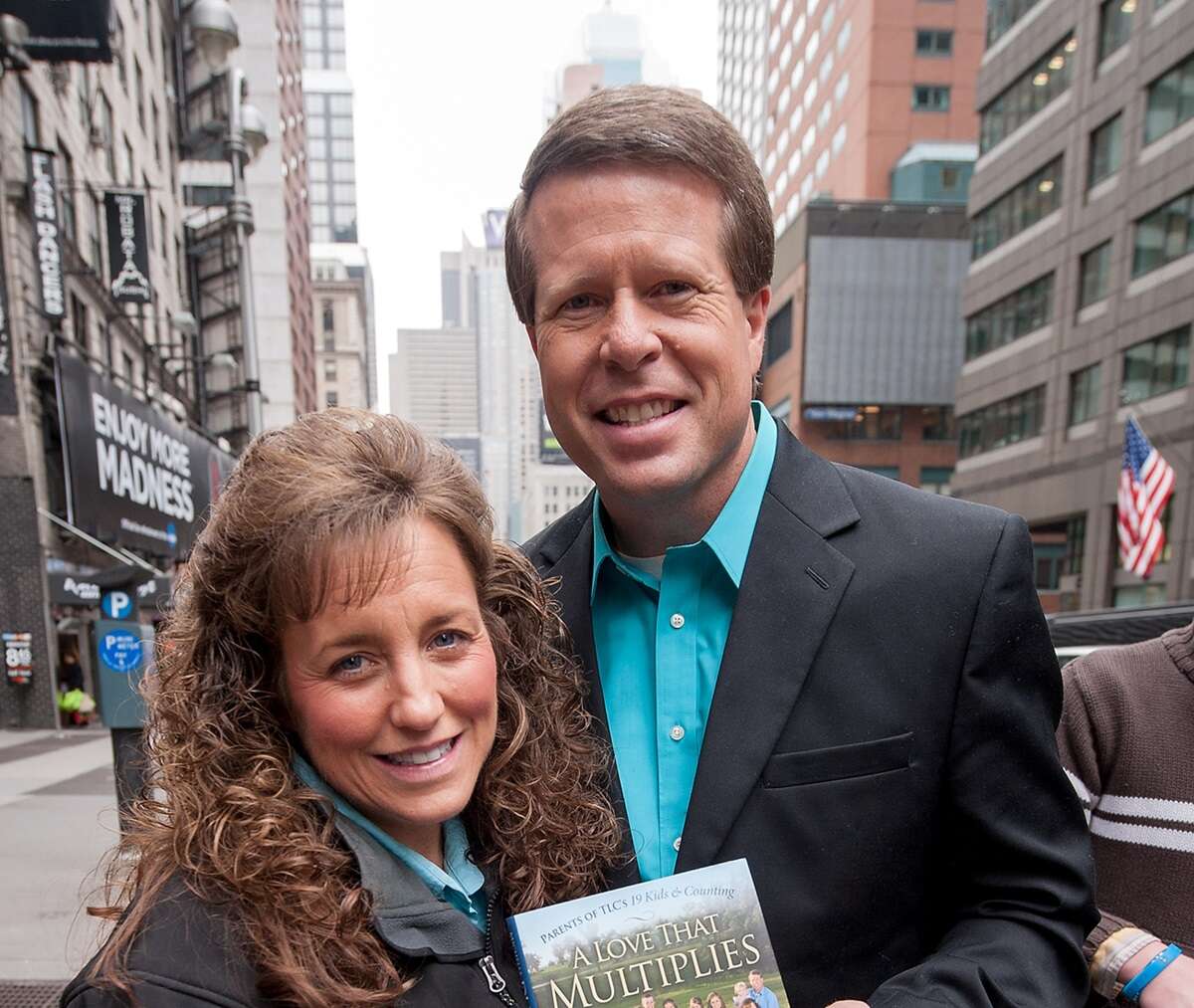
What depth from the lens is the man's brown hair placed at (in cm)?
161

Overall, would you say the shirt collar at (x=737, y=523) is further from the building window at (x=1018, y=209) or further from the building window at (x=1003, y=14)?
the building window at (x=1003, y=14)

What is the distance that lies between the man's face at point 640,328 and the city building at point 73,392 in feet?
29.7

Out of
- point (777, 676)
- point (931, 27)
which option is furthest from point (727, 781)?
point (931, 27)

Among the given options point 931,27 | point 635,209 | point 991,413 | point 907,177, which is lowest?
point 991,413

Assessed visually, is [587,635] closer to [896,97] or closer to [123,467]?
[123,467]

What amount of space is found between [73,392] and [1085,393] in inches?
1152

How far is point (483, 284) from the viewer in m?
192

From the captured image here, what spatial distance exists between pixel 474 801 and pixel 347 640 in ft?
1.93

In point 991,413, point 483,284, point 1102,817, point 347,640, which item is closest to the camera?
point 347,640

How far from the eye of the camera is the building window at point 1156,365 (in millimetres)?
22603

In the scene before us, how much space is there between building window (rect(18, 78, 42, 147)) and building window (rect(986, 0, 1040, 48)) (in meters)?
32.6

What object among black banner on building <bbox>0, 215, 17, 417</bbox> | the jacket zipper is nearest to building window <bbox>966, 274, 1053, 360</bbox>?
black banner on building <bbox>0, 215, 17, 417</bbox>

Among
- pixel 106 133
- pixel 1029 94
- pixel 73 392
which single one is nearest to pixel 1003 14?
pixel 1029 94

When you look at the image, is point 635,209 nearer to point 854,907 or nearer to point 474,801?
point 474,801
